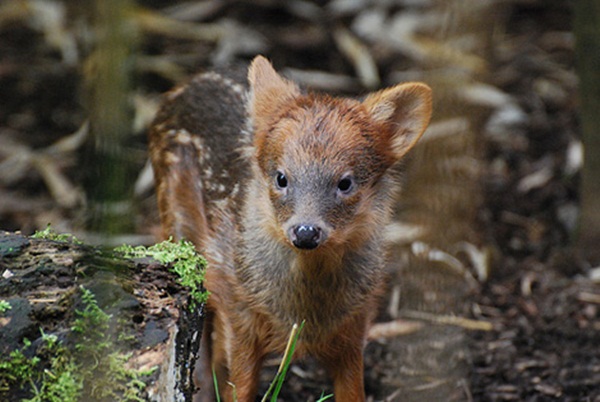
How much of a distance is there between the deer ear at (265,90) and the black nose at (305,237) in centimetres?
81

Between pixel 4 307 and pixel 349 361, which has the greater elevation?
pixel 4 307

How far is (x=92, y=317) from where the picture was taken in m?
3.33

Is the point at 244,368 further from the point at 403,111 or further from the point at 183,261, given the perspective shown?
the point at 403,111

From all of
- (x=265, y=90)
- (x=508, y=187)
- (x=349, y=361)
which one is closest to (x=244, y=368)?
(x=349, y=361)

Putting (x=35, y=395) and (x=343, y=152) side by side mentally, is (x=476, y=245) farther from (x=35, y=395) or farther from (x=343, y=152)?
(x=35, y=395)

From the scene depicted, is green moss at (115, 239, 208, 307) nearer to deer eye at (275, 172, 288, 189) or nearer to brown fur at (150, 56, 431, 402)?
brown fur at (150, 56, 431, 402)

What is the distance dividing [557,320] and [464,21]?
3.77m

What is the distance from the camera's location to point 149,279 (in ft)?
12.1

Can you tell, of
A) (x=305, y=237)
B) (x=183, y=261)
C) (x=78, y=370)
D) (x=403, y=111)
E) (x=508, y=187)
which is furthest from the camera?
(x=508, y=187)

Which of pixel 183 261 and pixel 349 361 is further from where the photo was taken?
pixel 349 361

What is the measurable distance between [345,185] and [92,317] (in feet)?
4.95

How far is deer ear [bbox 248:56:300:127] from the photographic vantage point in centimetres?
479

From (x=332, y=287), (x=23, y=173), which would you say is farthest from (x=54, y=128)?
(x=332, y=287)

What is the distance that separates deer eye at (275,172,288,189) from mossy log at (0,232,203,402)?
91 centimetres
